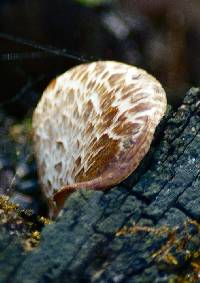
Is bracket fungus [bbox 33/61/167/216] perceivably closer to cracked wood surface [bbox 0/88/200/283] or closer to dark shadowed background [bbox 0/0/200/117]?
cracked wood surface [bbox 0/88/200/283]

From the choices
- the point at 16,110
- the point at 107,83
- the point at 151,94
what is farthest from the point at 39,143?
the point at 16,110

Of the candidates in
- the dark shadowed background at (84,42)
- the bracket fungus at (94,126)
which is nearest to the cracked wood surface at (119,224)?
the bracket fungus at (94,126)

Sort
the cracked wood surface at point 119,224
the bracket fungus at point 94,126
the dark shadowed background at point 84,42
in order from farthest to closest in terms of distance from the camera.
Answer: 1. the dark shadowed background at point 84,42
2. the bracket fungus at point 94,126
3. the cracked wood surface at point 119,224

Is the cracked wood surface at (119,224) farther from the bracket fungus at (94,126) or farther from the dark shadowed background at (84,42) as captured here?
the dark shadowed background at (84,42)

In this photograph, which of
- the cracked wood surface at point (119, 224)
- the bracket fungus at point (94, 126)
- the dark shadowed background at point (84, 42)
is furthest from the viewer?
the dark shadowed background at point (84, 42)

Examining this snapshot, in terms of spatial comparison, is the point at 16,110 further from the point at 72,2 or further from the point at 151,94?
the point at 151,94
